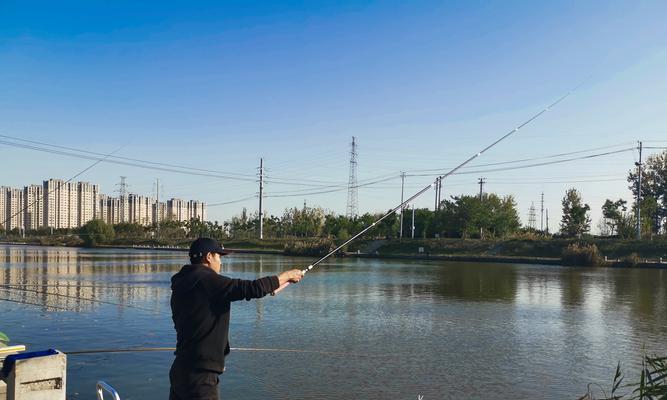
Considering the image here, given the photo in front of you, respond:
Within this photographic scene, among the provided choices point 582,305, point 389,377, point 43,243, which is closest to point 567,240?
point 582,305

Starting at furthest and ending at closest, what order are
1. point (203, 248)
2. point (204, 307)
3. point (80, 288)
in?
1. point (80, 288)
2. point (203, 248)
3. point (204, 307)

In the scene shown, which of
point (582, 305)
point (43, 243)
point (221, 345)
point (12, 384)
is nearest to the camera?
point (221, 345)

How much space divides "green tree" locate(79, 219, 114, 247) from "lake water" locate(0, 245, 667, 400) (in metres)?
68.7

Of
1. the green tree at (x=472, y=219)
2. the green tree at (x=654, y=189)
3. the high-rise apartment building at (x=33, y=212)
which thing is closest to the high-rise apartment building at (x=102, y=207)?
the high-rise apartment building at (x=33, y=212)

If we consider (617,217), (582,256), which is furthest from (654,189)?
(582,256)

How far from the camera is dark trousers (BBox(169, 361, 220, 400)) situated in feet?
12.4

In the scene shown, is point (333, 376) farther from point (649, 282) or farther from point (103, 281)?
point (649, 282)

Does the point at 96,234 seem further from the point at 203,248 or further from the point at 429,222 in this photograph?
the point at 203,248

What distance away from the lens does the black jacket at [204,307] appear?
375 cm

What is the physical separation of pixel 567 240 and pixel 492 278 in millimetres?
24689

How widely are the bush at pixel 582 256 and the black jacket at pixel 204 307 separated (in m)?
43.0

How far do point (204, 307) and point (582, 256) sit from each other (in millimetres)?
43815

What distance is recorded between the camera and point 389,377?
929 cm

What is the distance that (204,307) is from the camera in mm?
3766
